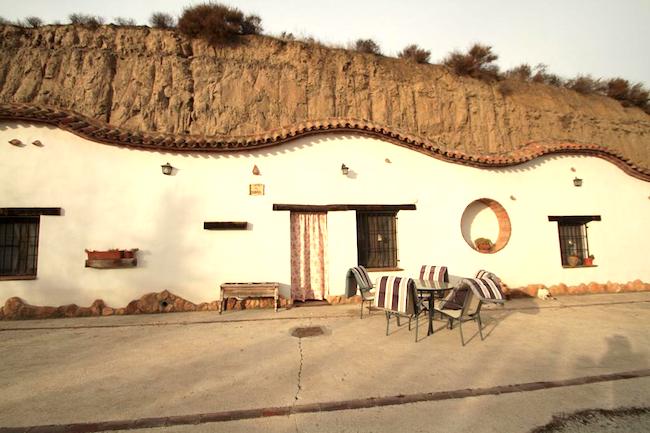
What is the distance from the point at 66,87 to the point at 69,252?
677cm

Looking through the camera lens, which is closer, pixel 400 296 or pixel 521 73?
pixel 400 296

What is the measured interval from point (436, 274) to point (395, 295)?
2232mm

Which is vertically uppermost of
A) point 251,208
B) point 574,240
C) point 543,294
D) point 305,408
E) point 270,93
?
point 270,93

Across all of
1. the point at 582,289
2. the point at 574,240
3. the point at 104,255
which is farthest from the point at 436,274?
the point at 104,255

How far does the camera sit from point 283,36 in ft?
44.8

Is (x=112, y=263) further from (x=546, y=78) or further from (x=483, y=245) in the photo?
(x=546, y=78)

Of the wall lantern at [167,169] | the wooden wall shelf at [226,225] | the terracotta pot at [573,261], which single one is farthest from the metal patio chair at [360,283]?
the terracotta pot at [573,261]

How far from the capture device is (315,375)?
12.6ft

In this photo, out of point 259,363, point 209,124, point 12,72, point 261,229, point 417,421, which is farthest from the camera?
point 209,124

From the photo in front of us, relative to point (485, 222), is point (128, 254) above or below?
below

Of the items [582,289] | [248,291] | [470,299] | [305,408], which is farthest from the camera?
[582,289]

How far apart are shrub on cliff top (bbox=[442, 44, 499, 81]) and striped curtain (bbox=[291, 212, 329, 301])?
1060 cm

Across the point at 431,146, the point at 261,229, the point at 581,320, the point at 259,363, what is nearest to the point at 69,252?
the point at 261,229

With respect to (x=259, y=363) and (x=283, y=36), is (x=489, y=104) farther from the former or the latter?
(x=259, y=363)
